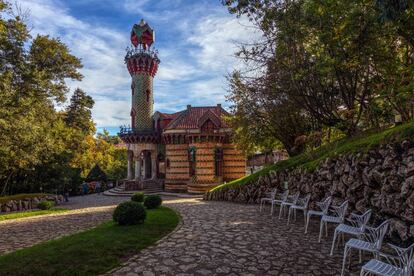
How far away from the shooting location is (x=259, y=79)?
617 inches

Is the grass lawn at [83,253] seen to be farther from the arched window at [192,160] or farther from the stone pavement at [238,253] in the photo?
the arched window at [192,160]

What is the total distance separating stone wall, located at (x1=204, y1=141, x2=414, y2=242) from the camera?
7133 mm

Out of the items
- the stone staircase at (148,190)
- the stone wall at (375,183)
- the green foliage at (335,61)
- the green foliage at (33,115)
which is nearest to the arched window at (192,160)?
the stone staircase at (148,190)

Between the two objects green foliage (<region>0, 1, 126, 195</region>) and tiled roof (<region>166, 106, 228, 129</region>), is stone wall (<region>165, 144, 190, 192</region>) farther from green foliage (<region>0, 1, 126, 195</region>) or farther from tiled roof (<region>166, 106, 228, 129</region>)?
green foliage (<region>0, 1, 126, 195</region>)

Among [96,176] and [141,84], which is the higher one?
[141,84]

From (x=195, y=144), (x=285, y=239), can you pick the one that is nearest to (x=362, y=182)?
(x=285, y=239)

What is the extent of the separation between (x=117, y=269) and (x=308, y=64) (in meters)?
11.2

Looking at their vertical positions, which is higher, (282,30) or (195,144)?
(282,30)

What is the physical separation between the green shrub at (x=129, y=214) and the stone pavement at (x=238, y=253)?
1661 millimetres

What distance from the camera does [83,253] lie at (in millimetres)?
7102

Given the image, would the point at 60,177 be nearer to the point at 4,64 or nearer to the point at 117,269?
the point at 4,64

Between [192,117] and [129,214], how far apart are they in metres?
23.9

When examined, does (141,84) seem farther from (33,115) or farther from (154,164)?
(33,115)

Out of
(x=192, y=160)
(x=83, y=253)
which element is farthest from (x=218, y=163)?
(x=83, y=253)
